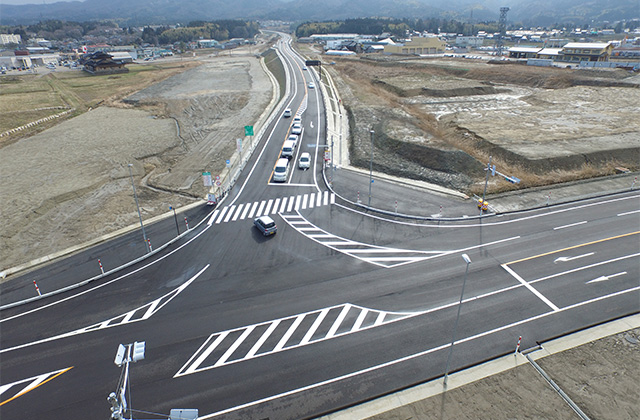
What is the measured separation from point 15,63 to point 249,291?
19329 cm

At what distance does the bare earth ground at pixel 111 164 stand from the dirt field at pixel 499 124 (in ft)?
78.1

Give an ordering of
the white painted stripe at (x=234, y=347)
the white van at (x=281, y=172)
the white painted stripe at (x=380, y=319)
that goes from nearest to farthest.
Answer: the white painted stripe at (x=234, y=347) → the white painted stripe at (x=380, y=319) → the white van at (x=281, y=172)

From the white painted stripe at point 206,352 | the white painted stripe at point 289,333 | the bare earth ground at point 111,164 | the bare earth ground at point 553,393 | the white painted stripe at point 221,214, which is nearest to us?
the bare earth ground at point 553,393

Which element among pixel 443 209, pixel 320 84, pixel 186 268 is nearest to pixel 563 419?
pixel 443 209

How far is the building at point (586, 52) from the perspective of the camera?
116125 millimetres

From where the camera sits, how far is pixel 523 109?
71625 millimetres

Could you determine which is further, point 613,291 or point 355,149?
point 355,149

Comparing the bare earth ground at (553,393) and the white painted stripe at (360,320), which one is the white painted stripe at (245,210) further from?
the bare earth ground at (553,393)

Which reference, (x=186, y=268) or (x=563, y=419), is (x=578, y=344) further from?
(x=186, y=268)

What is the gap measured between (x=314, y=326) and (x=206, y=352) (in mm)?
6422

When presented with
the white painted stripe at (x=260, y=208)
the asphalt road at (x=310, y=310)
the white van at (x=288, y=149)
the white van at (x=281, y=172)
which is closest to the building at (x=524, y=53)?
the asphalt road at (x=310, y=310)

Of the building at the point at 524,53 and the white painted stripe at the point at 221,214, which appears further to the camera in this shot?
the building at the point at 524,53

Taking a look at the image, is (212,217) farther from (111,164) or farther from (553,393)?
(553,393)

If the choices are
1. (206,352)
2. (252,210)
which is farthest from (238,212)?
(206,352)
